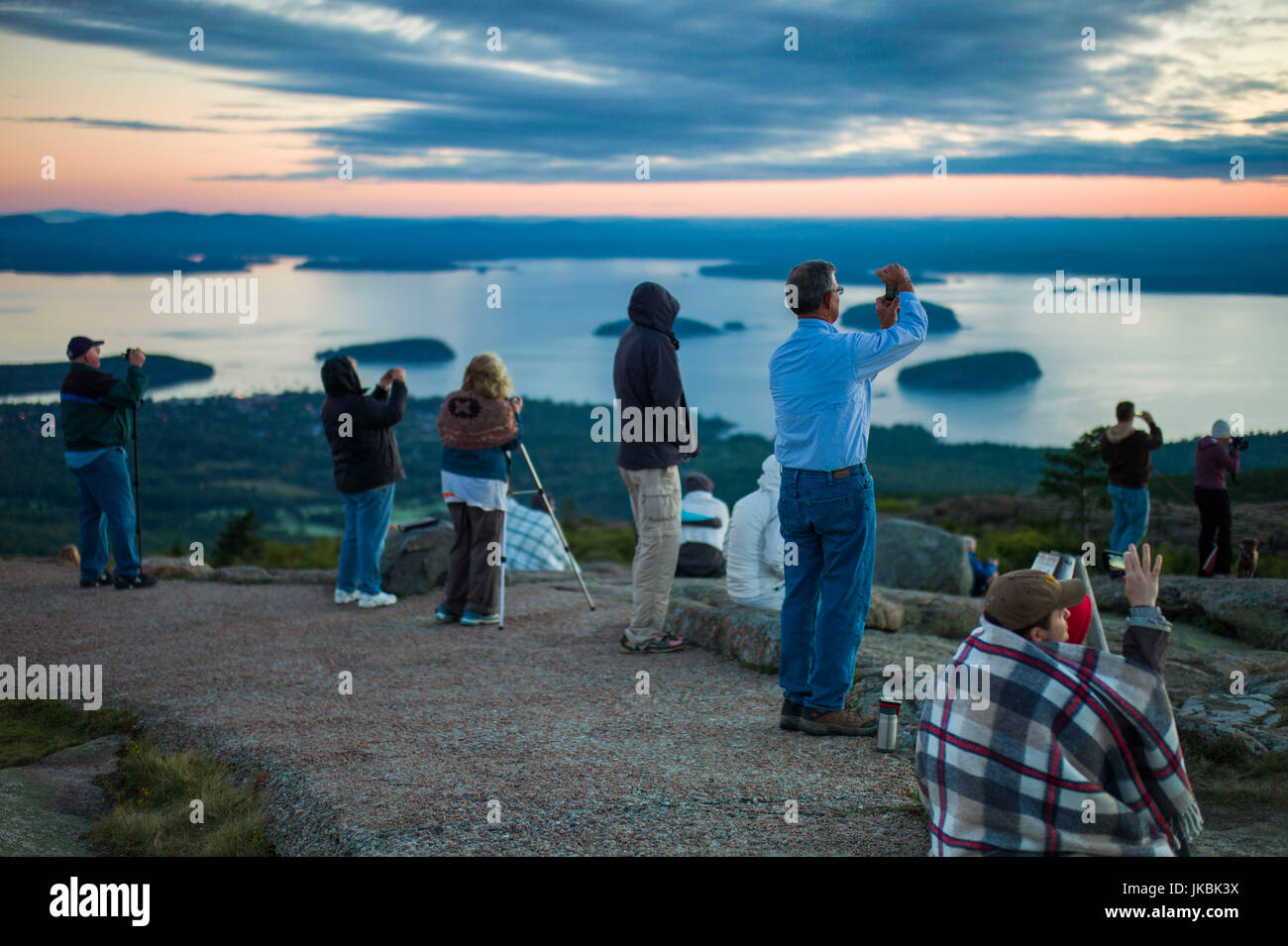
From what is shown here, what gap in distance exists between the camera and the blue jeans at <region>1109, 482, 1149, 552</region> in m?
10.6

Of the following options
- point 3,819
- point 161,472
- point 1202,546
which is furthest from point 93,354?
point 161,472

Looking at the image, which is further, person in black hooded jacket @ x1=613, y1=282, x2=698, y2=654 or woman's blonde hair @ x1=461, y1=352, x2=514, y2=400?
woman's blonde hair @ x1=461, y1=352, x2=514, y2=400

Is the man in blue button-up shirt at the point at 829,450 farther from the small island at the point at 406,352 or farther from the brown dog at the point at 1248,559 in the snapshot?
the small island at the point at 406,352

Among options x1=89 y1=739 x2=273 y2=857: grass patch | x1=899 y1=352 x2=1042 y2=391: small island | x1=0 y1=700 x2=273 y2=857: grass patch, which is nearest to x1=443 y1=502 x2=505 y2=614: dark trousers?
x1=0 y1=700 x2=273 y2=857: grass patch

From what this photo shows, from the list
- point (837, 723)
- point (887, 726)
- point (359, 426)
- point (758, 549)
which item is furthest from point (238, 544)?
point (887, 726)

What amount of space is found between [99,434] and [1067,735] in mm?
8680

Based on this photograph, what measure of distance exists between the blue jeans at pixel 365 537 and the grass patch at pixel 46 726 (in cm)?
269

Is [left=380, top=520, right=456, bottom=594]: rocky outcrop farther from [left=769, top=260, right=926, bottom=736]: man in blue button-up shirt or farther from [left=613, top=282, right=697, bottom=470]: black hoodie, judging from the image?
[left=769, top=260, right=926, bottom=736]: man in blue button-up shirt

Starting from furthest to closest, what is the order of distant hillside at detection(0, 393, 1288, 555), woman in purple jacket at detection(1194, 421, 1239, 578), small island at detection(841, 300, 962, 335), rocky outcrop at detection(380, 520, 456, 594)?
small island at detection(841, 300, 962, 335) < distant hillside at detection(0, 393, 1288, 555) < woman in purple jacket at detection(1194, 421, 1239, 578) < rocky outcrop at detection(380, 520, 456, 594)

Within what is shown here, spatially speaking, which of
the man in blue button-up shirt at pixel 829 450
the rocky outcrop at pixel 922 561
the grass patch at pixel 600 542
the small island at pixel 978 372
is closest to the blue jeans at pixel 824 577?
the man in blue button-up shirt at pixel 829 450

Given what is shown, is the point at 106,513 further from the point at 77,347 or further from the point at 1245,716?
the point at 1245,716

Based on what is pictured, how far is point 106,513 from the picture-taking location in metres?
9.84

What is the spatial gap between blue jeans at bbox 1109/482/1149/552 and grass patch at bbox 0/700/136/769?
901 centimetres
